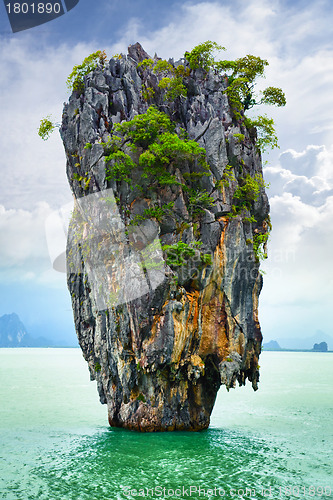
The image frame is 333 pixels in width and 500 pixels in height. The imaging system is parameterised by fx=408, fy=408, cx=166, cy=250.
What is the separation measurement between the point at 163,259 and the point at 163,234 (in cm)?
169

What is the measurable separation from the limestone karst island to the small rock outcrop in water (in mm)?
58

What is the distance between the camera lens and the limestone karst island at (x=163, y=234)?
1870 cm

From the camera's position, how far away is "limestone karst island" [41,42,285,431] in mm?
18703

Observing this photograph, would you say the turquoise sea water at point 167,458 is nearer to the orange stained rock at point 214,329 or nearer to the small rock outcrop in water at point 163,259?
the small rock outcrop in water at point 163,259

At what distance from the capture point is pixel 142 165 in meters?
19.8

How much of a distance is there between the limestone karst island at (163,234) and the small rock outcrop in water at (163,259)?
6 centimetres

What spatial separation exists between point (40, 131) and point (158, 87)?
7034mm

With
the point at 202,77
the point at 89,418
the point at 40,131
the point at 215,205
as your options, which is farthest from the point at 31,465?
the point at 202,77
